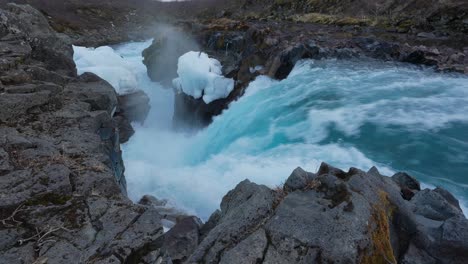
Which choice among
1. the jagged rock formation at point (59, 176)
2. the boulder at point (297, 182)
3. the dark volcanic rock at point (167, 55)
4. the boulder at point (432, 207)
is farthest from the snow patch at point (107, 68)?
the boulder at point (432, 207)

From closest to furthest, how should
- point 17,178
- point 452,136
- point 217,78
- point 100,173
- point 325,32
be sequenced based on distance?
1. point 17,178
2. point 100,173
3. point 452,136
4. point 217,78
5. point 325,32

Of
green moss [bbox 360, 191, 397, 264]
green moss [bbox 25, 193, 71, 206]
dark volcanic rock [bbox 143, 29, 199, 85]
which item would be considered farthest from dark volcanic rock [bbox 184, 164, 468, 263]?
dark volcanic rock [bbox 143, 29, 199, 85]

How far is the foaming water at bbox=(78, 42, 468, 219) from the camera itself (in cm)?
1162

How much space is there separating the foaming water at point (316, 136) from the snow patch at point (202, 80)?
127cm

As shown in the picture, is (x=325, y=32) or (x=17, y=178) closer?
(x=17, y=178)

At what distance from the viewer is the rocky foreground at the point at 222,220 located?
4.81 m

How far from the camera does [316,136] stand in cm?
1344

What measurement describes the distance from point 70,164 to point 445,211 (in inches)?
295

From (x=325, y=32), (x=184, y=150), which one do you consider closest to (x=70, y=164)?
(x=184, y=150)

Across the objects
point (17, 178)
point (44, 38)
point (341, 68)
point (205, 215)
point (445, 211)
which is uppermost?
point (44, 38)

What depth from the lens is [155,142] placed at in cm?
1889

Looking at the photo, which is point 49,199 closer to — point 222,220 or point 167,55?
point 222,220

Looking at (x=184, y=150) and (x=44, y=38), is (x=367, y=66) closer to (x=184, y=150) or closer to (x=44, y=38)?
(x=184, y=150)

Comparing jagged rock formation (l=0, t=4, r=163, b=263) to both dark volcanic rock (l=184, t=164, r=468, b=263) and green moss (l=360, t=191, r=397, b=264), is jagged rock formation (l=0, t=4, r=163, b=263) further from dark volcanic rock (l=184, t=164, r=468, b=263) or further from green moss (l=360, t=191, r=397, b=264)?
green moss (l=360, t=191, r=397, b=264)
